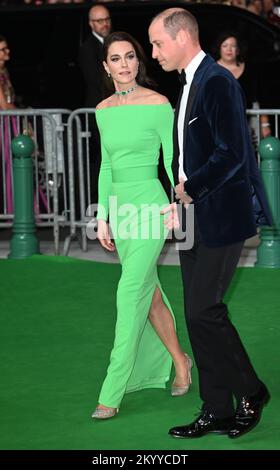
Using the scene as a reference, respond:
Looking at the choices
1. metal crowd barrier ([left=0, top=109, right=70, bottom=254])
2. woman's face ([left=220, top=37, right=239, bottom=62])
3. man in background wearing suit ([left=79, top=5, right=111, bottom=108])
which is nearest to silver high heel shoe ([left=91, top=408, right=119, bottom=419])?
metal crowd barrier ([left=0, top=109, right=70, bottom=254])

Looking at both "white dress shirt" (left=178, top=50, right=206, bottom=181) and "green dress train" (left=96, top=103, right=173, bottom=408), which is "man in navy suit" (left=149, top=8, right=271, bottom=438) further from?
"green dress train" (left=96, top=103, right=173, bottom=408)

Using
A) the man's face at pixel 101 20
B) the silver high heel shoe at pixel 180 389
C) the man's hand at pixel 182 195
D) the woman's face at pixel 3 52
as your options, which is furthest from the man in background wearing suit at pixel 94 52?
the man's hand at pixel 182 195

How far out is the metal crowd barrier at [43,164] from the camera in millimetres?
12258

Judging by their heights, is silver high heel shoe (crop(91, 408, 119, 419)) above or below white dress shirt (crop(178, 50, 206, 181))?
below

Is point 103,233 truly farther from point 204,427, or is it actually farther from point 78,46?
point 78,46

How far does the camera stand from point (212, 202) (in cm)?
620

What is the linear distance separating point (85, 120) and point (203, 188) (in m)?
6.77

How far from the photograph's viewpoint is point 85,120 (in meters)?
12.8

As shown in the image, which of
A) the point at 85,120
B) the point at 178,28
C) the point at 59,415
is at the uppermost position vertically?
the point at 178,28

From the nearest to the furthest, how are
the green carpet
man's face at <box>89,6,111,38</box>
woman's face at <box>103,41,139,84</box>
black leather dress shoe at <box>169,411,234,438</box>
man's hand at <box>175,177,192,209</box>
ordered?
man's hand at <box>175,177,192,209</box>
black leather dress shoe at <box>169,411,234,438</box>
the green carpet
woman's face at <box>103,41,139,84</box>
man's face at <box>89,6,111,38</box>

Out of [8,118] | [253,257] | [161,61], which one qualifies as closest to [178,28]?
[161,61]

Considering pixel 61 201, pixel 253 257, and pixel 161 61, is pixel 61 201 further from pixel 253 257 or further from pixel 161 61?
pixel 161 61

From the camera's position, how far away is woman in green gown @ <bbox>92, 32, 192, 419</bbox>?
694cm

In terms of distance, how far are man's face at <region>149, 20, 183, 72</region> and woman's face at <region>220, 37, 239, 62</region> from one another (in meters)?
6.12
